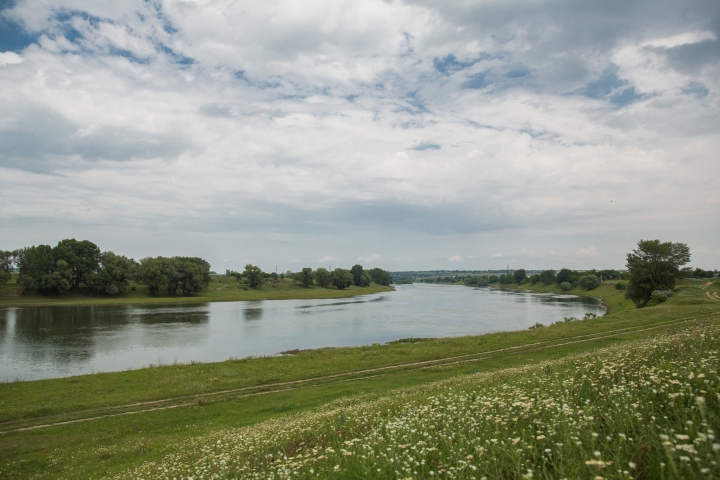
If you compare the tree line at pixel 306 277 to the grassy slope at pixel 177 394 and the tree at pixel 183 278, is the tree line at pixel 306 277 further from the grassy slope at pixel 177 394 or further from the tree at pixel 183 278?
the grassy slope at pixel 177 394

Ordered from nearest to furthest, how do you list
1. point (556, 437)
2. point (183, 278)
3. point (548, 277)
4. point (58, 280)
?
point (556, 437) < point (58, 280) < point (183, 278) < point (548, 277)

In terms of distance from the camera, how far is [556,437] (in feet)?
18.7

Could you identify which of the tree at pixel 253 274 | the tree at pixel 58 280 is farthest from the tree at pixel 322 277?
the tree at pixel 58 280

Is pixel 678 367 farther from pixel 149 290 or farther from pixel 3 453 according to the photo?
pixel 149 290

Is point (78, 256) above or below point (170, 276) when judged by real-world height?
above

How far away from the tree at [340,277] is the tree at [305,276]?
1170 cm

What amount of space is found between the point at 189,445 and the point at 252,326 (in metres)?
52.6

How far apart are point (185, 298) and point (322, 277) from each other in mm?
65035

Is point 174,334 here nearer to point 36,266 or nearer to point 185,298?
point 185,298

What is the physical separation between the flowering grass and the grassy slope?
23.5ft

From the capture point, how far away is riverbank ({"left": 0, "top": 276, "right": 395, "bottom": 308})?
307 feet

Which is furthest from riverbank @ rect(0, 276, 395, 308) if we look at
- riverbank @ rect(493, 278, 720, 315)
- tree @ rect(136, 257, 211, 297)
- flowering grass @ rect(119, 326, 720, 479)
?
flowering grass @ rect(119, 326, 720, 479)

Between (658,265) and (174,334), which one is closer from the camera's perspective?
(174,334)

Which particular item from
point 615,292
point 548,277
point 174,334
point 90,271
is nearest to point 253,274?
point 90,271
